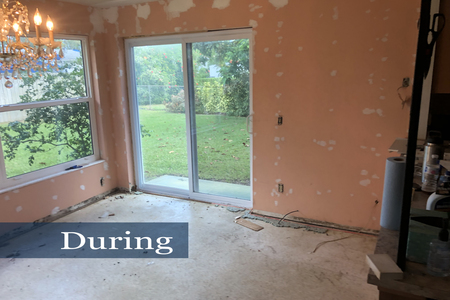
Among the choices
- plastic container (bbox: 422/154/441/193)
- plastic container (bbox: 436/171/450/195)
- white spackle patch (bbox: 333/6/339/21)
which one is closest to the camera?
plastic container (bbox: 436/171/450/195)

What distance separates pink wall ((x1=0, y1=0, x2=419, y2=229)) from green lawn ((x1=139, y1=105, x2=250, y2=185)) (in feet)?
0.98

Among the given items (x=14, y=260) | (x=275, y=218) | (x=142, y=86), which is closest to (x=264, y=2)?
(x=142, y=86)

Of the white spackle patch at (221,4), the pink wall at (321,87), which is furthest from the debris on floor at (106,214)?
the white spackle patch at (221,4)

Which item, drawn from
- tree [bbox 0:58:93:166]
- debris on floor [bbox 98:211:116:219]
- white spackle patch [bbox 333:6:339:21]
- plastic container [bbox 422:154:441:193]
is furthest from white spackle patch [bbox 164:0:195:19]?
plastic container [bbox 422:154:441:193]

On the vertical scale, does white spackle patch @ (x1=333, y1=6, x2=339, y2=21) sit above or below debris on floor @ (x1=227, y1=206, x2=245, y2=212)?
above

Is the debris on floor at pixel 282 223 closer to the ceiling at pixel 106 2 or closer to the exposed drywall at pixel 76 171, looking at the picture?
the exposed drywall at pixel 76 171

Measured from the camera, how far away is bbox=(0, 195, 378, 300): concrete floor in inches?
102

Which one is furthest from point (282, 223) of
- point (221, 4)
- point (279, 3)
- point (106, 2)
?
point (106, 2)

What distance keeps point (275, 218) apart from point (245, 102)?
55.6 inches

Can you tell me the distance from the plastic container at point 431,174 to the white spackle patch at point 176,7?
3006 millimetres

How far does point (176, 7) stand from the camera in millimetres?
3928

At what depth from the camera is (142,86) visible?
4.61 metres

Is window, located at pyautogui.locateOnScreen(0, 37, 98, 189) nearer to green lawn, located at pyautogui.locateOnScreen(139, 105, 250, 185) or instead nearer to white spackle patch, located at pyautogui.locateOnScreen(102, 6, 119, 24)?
white spackle patch, located at pyautogui.locateOnScreen(102, 6, 119, 24)

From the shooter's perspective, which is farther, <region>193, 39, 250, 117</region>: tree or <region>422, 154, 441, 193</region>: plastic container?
<region>193, 39, 250, 117</region>: tree
